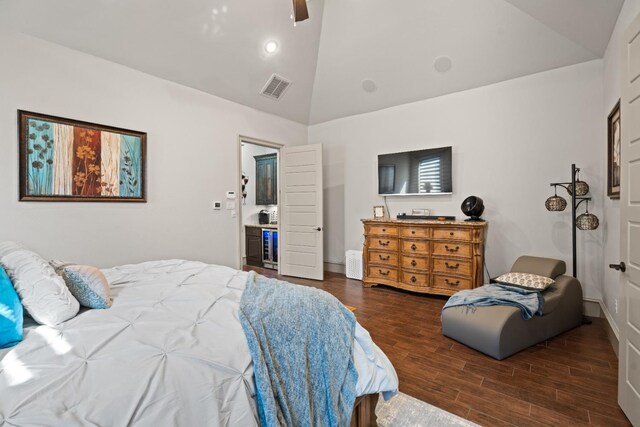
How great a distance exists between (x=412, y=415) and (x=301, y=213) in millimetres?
3627

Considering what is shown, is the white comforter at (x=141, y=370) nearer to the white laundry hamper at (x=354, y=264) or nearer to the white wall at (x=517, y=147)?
the white wall at (x=517, y=147)

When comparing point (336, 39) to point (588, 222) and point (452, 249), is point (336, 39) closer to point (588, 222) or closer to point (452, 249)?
point (452, 249)

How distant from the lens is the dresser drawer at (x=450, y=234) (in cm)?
374

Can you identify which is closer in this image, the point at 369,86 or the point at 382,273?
the point at 382,273

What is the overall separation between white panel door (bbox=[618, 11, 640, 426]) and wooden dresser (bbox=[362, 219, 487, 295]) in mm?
1897

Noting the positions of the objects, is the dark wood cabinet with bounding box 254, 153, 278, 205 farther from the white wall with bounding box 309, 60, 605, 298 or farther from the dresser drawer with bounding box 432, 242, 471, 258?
the dresser drawer with bounding box 432, 242, 471, 258

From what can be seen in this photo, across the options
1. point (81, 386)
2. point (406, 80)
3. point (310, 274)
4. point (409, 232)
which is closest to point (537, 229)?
point (409, 232)

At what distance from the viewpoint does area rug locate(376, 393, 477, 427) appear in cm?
173

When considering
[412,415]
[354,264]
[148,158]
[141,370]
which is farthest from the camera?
[354,264]

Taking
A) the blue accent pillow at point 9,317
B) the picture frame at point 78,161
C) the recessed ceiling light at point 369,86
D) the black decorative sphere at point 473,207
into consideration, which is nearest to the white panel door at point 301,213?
the recessed ceiling light at point 369,86

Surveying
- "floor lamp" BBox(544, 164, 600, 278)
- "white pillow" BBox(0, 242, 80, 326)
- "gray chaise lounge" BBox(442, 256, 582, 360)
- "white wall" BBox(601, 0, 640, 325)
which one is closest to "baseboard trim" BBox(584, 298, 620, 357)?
"white wall" BBox(601, 0, 640, 325)

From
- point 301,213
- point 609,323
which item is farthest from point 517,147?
point 301,213

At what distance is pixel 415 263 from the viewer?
4129mm

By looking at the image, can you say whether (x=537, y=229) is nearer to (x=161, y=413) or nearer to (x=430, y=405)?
(x=430, y=405)
